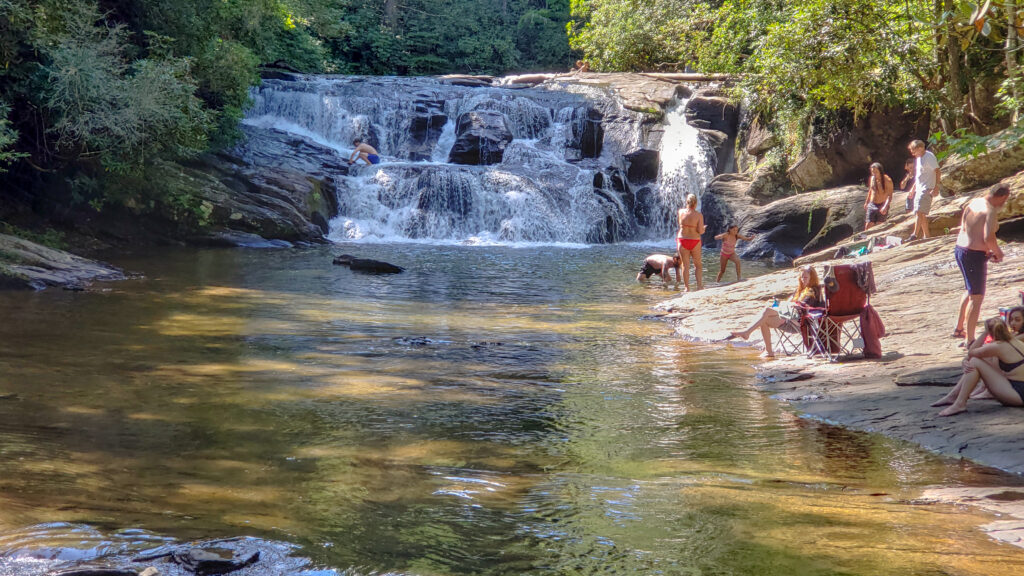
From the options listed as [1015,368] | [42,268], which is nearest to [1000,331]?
[1015,368]

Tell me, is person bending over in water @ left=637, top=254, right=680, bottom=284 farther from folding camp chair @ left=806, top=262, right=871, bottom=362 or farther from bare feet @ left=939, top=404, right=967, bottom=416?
bare feet @ left=939, top=404, right=967, bottom=416

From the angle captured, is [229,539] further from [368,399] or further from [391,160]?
[391,160]

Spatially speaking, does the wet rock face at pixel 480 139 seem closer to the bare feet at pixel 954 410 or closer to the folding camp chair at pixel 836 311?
the folding camp chair at pixel 836 311

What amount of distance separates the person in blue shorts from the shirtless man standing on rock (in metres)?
17.7

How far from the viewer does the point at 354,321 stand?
10852 millimetres

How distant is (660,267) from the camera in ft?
48.7

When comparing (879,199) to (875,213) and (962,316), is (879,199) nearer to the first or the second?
(875,213)

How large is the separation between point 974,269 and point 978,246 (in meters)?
0.22

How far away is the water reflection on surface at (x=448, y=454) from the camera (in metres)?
4.01

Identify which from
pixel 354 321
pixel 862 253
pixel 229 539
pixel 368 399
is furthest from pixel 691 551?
pixel 862 253

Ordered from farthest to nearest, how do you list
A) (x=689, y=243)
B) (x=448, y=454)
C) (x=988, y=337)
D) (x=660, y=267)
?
(x=660, y=267) → (x=689, y=243) → (x=988, y=337) → (x=448, y=454)

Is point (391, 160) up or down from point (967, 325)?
up

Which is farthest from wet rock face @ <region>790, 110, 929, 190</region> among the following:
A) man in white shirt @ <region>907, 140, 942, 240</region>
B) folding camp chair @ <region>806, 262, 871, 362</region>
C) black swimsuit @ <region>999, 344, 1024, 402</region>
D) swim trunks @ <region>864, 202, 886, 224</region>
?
black swimsuit @ <region>999, 344, 1024, 402</region>

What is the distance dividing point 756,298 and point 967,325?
12.3 ft
